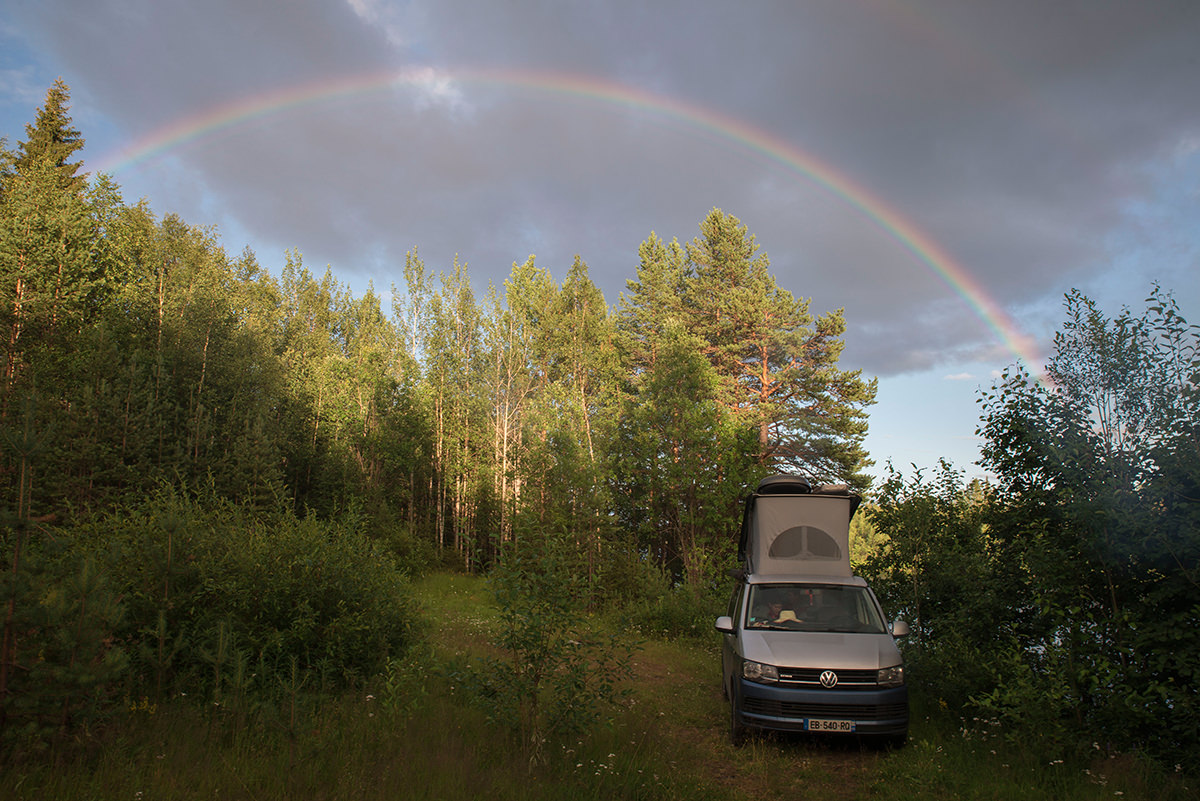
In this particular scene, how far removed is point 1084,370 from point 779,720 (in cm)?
508

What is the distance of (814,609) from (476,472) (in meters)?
28.4

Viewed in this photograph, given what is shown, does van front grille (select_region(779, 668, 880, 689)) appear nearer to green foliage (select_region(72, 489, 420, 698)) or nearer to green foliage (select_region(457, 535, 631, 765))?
green foliage (select_region(457, 535, 631, 765))

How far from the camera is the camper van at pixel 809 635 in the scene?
689 cm

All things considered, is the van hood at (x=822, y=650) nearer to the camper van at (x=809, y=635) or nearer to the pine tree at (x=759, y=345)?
the camper van at (x=809, y=635)

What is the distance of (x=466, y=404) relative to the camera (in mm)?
35625

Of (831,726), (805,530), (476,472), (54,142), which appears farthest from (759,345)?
(54,142)

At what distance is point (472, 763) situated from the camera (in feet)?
17.3

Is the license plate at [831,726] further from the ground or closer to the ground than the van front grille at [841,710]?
closer to the ground

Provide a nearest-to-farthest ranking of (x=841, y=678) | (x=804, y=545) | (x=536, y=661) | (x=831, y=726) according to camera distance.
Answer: (x=536, y=661) → (x=831, y=726) → (x=841, y=678) → (x=804, y=545)

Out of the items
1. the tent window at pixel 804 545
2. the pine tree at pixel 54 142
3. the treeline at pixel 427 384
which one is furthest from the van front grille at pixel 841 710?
the pine tree at pixel 54 142

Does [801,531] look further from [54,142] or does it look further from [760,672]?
[54,142]

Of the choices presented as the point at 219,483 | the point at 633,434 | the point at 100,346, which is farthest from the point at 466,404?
the point at 100,346

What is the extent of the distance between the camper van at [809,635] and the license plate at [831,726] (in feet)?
0.03

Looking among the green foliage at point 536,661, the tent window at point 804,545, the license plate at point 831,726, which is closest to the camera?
the green foliage at point 536,661
